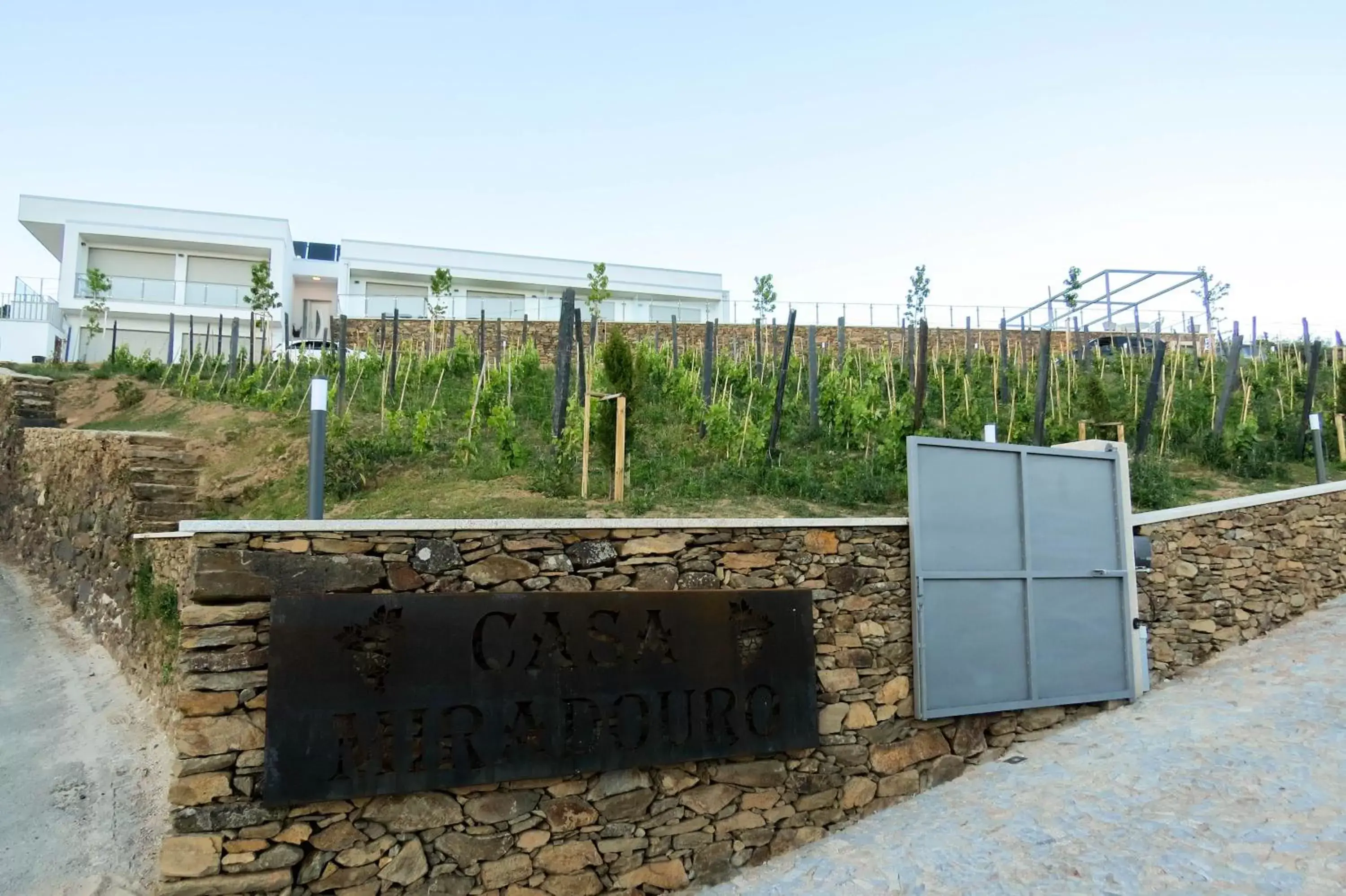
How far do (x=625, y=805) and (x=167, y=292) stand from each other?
81.1ft

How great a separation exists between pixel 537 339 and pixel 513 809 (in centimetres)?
1543

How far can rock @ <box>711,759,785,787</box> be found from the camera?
468cm

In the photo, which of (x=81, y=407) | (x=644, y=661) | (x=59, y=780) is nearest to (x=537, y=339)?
(x=81, y=407)

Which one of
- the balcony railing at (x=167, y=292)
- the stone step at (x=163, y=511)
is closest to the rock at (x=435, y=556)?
the stone step at (x=163, y=511)

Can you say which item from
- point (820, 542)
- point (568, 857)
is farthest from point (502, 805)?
point (820, 542)

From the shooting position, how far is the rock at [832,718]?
4984 mm

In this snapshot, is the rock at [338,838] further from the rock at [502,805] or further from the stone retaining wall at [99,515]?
the stone retaining wall at [99,515]

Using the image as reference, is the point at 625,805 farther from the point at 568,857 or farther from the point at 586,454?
the point at 586,454

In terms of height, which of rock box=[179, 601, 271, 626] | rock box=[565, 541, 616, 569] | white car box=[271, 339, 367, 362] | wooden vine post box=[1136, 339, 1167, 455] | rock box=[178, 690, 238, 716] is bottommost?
rock box=[178, 690, 238, 716]

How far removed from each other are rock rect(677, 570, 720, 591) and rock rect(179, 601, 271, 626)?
2.11 meters

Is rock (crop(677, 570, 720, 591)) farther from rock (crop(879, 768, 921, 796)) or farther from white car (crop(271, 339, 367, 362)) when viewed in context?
white car (crop(271, 339, 367, 362))

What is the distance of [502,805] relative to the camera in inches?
161

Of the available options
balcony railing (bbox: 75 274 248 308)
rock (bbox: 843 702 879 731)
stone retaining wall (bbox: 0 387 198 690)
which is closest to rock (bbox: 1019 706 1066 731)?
rock (bbox: 843 702 879 731)

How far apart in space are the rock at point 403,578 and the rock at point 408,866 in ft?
3.79
